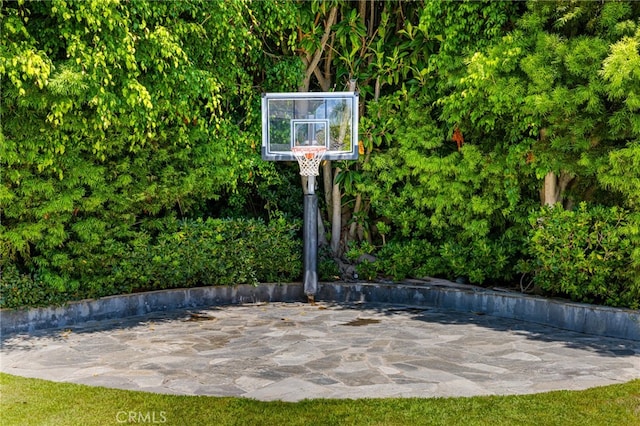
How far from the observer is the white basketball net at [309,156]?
10039 mm

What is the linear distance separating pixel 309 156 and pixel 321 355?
3.93m

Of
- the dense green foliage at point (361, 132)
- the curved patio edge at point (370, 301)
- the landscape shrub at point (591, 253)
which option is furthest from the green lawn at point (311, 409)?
the dense green foliage at point (361, 132)

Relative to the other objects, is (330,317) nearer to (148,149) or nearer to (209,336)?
(209,336)

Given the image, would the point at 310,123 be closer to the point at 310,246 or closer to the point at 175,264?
the point at 310,246

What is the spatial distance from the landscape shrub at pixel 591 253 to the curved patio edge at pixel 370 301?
0.26 m

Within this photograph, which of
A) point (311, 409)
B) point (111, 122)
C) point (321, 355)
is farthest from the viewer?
point (111, 122)

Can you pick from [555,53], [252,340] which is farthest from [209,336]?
[555,53]

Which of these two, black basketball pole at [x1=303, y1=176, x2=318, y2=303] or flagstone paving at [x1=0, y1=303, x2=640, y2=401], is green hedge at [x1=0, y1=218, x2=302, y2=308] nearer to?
black basketball pole at [x1=303, y1=176, x2=318, y2=303]

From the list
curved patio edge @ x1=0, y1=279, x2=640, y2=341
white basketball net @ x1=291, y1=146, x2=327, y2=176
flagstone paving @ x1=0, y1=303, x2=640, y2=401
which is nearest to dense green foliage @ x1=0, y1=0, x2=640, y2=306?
curved patio edge @ x1=0, y1=279, x2=640, y2=341

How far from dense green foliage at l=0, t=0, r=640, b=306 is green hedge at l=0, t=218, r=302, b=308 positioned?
0.16ft

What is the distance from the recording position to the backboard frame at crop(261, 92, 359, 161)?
1002 centimetres

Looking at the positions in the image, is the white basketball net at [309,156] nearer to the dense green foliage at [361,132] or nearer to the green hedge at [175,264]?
the dense green foliage at [361,132]

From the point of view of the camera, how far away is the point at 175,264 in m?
9.55

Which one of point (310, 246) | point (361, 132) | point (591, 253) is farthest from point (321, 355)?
point (361, 132)
